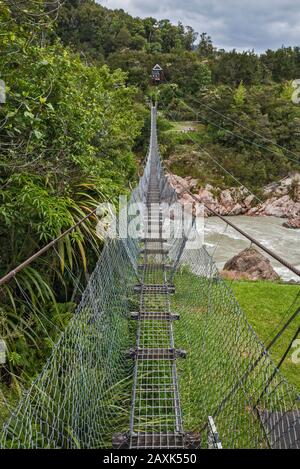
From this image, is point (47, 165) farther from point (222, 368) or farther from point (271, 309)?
point (271, 309)

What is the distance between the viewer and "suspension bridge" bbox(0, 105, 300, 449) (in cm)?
125

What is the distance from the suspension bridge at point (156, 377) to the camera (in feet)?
4.09

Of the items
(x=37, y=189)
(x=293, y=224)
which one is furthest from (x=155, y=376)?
(x=293, y=224)

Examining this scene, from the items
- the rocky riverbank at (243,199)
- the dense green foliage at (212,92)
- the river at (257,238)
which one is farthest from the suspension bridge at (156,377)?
the rocky riverbank at (243,199)

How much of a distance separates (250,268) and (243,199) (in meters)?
8.48

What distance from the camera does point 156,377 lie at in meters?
1.65

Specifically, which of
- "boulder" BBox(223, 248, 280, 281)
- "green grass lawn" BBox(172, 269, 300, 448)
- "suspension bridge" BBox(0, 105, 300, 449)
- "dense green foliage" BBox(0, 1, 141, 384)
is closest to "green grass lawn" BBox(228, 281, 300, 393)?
"green grass lawn" BBox(172, 269, 300, 448)

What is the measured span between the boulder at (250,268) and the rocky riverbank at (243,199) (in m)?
6.84

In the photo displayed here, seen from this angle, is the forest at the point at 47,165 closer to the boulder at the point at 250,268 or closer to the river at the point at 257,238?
the boulder at the point at 250,268

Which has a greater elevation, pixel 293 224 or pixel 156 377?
pixel 156 377

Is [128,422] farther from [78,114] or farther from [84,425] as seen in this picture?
[78,114]

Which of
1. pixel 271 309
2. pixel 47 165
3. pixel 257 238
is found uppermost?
pixel 47 165

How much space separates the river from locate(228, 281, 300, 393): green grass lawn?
2396mm

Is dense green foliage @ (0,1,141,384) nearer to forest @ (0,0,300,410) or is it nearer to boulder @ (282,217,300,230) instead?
forest @ (0,0,300,410)
